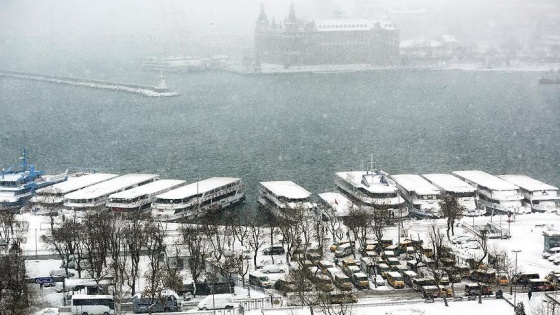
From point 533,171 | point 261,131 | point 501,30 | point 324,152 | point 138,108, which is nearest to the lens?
point 533,171

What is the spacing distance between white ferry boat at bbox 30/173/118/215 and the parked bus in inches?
335

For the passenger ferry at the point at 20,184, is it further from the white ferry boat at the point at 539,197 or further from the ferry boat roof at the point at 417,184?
the white ferry boat at the point at 539,197

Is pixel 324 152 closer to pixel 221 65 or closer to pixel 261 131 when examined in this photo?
pixel 261 131

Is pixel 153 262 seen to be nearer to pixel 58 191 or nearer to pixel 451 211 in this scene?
pixel 451 211

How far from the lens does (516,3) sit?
92500 millimetres

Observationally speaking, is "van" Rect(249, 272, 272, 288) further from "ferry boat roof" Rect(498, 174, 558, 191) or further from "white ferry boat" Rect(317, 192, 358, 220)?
"ferry boat roof" Rect(498, 174, 558, 191)

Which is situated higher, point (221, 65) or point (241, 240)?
point (221, 65)

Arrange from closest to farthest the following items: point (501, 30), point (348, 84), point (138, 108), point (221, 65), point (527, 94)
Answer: point (138, 108) < point (527, 94) < point (348, 84) < point (221, 65) < point (501, 30)

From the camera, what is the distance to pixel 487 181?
2114 centimetres

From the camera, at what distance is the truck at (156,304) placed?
1214 centimetres

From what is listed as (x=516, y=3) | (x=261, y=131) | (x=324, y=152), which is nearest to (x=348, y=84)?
(x=261, y=131)

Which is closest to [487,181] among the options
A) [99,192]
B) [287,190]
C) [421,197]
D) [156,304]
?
[421,197]

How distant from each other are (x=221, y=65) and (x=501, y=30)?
1337 inches

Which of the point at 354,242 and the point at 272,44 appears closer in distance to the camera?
the point at 354,242
